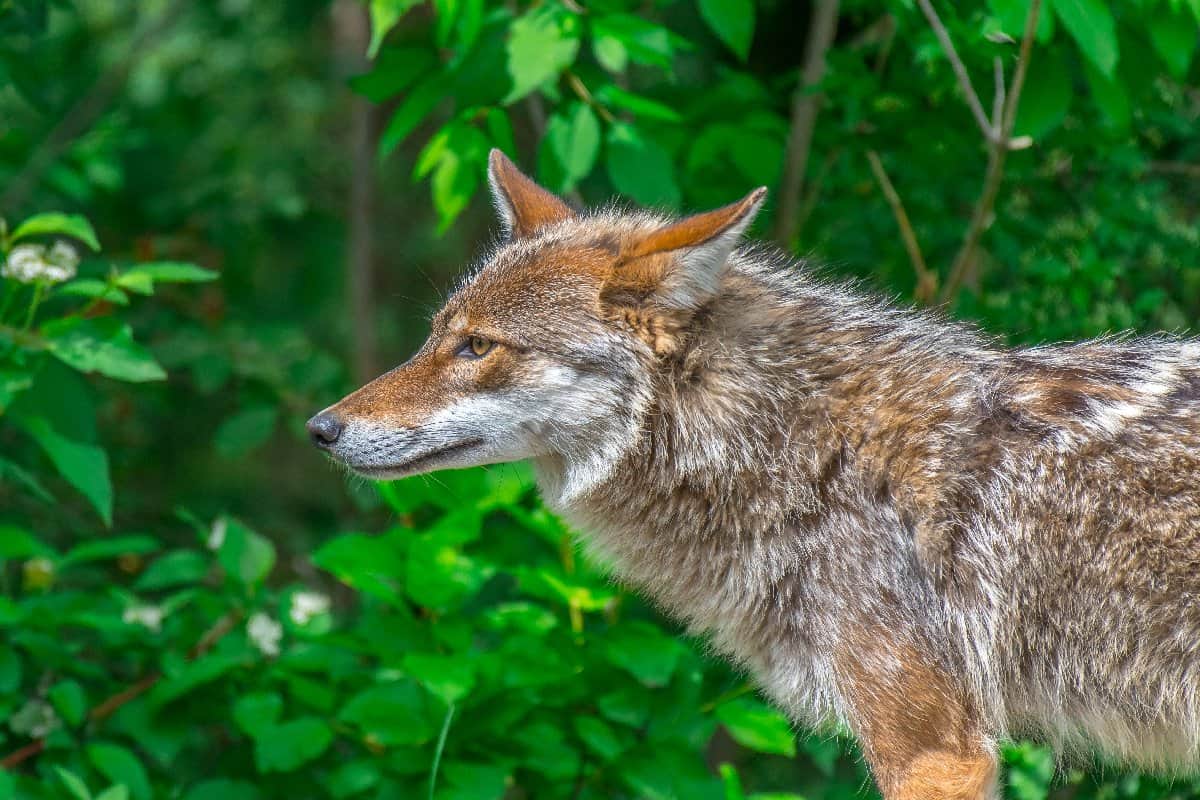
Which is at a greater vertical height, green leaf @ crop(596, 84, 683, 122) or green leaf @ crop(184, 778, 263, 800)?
green leaf @ crop(596, 84, 683, 122)

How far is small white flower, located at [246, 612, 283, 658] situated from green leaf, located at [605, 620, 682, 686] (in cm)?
137

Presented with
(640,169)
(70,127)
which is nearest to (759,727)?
(640,169)

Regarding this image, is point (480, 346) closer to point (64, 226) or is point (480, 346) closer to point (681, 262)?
point (681, 262)

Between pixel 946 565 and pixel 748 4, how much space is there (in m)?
1.96

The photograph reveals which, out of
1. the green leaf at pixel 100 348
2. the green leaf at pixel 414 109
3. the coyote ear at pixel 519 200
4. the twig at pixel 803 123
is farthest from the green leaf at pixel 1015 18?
the green leaf at pixel 100 348

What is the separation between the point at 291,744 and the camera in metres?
4.62

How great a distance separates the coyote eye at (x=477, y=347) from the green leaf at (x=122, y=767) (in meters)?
1.89

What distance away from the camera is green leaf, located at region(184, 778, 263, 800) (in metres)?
4.83

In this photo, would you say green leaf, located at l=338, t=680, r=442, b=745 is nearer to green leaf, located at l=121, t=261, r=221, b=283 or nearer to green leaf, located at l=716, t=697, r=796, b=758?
green leaf, located at l=716, t=697, r=796, b=758

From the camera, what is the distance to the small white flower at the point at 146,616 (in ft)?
17.7

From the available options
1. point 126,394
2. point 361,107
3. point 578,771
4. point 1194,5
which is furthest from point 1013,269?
point 126,394

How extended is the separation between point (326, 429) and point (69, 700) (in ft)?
5.06

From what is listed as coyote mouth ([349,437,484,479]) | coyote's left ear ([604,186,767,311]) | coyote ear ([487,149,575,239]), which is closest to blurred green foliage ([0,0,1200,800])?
coyote ear ([487,149,575,239])

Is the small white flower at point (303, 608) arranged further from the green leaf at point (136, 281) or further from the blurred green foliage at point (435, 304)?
the green leaf at point (136, 281)
